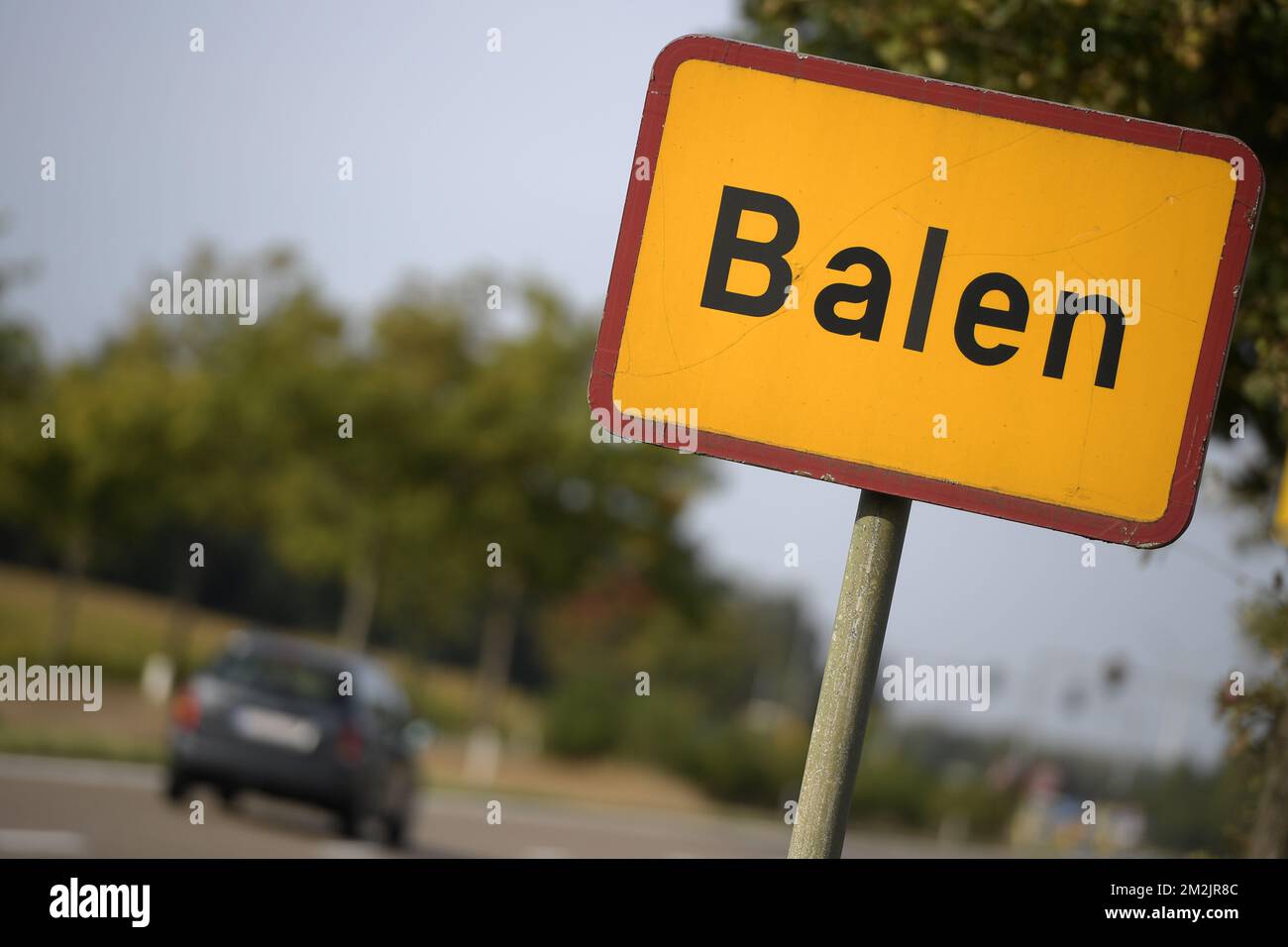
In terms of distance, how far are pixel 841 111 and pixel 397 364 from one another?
28318 millimetres

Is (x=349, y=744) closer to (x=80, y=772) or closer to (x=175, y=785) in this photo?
(x=175, y=785)

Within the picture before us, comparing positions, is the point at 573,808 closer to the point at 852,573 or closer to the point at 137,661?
the point at 137,661

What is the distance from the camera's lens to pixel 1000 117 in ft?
8.63

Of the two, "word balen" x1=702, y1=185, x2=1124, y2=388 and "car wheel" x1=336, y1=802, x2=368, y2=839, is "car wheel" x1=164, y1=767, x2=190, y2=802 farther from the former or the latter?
"word balen" x1=702, y1=185, x2=1124, y2=388

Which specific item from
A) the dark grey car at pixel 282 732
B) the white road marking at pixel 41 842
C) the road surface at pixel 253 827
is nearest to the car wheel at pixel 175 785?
the dark grey car at pixel 282 732

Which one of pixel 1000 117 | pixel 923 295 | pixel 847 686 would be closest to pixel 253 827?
pixel 847 686

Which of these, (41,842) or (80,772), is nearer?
(41,842)

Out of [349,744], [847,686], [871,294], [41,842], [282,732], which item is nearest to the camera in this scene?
[847,686]

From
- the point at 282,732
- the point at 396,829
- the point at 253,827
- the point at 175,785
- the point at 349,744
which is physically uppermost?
the point at 282,732

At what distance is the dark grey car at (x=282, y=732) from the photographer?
1332cm

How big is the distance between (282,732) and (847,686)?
38.1ft

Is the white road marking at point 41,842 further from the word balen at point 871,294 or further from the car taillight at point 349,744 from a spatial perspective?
the word balen at point 871,294

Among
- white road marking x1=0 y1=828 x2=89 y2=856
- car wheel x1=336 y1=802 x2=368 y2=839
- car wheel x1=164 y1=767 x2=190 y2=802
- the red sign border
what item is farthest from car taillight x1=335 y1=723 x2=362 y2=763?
the red sign border

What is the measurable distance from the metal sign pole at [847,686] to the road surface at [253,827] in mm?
7762
